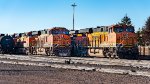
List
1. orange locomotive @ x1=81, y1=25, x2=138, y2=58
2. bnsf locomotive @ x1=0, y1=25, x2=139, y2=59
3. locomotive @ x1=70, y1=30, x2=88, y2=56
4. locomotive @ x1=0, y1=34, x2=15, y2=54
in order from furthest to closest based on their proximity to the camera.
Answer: locomotive @ x1=0, y1=34, x2=15, y2=54
locomotive @ x1=70, y1=30, x2=88, y2=56
bnsf locomotive @ x1=0, y1=25, x2=139, y2=59
orange locomotive @ x1=81, y1=25, x2=138, y2=58

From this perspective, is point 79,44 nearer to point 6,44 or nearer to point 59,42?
point 59,42

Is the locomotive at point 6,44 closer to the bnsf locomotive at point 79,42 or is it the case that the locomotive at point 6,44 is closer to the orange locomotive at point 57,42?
the bnsf locomotive at point 79,42

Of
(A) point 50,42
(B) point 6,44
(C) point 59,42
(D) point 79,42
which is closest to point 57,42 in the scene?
(C) point 59,42

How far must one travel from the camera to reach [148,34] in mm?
51906

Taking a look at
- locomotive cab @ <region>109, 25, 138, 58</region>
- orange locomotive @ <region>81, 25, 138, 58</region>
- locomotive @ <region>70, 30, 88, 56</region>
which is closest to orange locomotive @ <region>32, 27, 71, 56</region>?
locomotive @ <region>70, 30, 88, 56</region>

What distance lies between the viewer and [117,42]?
2811 centimetres

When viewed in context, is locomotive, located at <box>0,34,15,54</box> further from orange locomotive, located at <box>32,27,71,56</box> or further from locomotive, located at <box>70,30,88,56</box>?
locomotive, located at <box>70,30,88,56</box>

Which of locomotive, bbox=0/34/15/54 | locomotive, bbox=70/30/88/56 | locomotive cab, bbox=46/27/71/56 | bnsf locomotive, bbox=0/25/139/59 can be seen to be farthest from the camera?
locomotive, bbox=0/34/15/54

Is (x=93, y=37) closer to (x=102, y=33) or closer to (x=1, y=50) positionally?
(x=102, y=33)

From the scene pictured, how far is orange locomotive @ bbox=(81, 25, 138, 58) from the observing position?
27834 millimetres

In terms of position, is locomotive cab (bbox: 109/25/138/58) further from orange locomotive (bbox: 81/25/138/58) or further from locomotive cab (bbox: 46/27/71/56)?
locomotive cab (bbox: 46/27/71/56)

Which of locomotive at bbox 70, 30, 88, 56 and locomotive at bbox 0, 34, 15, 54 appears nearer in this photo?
locomotive at bbox 70, 30, 88, 56

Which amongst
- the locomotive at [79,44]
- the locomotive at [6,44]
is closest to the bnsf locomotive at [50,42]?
the locomotive at [79,44]

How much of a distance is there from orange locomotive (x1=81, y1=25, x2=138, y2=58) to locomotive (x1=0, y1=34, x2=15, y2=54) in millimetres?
14789
